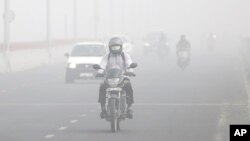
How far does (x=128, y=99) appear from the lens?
2077 centimetres

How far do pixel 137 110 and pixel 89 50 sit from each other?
632 inches

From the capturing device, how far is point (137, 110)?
25938 millimetres

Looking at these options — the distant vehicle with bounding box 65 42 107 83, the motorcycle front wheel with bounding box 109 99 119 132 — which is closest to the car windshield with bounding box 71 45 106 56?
the distant vehicle with bounding box 65 42 107 83

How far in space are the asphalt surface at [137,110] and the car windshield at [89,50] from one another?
3.70 ft

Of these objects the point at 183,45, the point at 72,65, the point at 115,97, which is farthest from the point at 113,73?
the point at 183,45

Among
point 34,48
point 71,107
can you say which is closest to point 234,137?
point 71,107

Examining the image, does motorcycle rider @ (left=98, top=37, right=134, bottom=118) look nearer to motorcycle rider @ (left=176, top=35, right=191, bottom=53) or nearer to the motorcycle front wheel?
the motorcycle front wheel

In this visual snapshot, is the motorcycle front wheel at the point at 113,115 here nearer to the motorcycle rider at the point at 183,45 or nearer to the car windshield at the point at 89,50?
the car windshield at the point at 89,50

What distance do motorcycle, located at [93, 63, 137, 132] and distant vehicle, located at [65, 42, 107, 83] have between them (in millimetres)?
19096

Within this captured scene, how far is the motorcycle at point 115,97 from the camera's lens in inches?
785

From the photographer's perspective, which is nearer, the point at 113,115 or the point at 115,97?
the point at 113,115

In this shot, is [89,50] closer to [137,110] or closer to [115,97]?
[137,110]

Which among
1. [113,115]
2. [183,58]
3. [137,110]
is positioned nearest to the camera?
[113,115]

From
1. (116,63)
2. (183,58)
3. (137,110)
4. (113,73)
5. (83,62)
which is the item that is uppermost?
(183,58)
